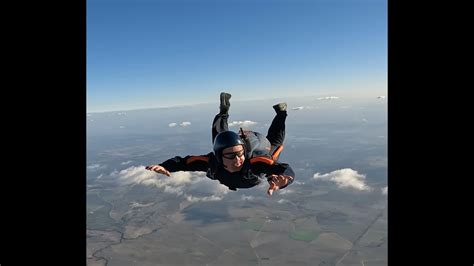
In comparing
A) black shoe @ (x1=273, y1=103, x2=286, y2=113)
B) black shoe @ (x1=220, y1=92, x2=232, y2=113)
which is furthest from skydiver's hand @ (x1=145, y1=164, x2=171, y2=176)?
black shoe @ (x1=273, y1=103, x2=286, y2=113)

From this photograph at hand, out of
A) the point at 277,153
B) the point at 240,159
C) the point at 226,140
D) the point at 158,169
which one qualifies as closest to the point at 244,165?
the point at 240,159

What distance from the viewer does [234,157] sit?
3871mm

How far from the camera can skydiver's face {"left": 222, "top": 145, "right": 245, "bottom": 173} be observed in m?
3.85

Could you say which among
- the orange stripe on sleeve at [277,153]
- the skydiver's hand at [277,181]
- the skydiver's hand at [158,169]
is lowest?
the skydiver's hand at [277,181]

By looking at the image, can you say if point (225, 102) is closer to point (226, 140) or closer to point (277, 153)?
point (226, 140)

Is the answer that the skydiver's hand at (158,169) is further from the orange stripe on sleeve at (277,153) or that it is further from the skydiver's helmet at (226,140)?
the orange stripe on sleeve at (277,153)

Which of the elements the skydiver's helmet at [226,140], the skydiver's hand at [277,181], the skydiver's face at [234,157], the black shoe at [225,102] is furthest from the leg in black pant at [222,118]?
the skydiver's hand at [277,181]

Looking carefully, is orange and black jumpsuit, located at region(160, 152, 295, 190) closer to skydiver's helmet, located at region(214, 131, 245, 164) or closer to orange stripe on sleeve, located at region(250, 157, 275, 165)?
orange stripe on sleeve, located at region(250, 157, 275, 165)

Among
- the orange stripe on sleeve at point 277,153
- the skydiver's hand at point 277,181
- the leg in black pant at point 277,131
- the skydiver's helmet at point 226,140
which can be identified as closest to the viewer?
the skydiver's hand at point 277,181

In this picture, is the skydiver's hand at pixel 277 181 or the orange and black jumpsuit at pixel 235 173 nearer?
the skydiver's hand at pixel 277 181

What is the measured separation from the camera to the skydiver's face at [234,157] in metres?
3.85
